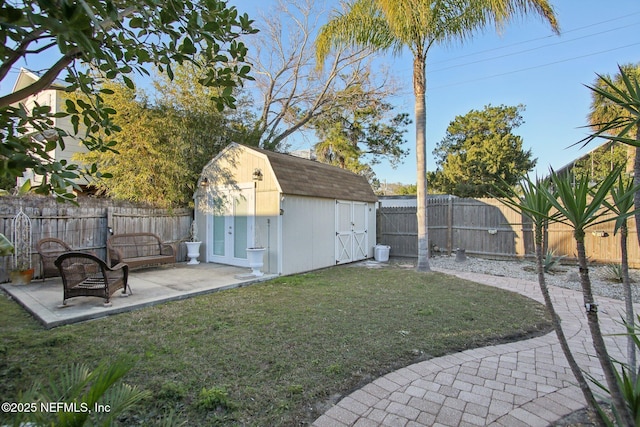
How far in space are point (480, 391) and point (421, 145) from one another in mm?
6576

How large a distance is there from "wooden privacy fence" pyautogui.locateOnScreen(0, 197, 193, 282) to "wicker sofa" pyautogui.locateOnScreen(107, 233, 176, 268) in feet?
0.93

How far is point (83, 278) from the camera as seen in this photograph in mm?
4969

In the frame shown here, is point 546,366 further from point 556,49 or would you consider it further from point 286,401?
point 556,49

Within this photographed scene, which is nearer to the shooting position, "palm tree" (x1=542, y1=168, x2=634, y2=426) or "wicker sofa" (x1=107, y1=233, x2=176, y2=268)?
"palm tree" (x1=542, y1=168, x2=634, y2=426)

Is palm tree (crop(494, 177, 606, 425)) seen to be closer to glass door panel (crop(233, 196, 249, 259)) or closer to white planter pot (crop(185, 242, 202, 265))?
glass door panel (crop(233, 196, 249, 259))

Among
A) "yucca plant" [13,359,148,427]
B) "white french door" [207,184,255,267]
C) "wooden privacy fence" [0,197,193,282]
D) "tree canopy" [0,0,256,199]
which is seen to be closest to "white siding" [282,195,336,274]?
"white french door" [207,184,255,267]

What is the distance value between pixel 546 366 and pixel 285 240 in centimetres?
566

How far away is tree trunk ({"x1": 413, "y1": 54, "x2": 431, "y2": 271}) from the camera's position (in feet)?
26.5

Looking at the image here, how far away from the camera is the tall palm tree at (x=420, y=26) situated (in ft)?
23.8

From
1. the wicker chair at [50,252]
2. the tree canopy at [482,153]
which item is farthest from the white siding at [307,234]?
the tree canopy at [482,153]

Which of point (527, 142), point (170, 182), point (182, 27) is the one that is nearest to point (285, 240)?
point (170, 182)

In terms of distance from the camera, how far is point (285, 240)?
308 inches

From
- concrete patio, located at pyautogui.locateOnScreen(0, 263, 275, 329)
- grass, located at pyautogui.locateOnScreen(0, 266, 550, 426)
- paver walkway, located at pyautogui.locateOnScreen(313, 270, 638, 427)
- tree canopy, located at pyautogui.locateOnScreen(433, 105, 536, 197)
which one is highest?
tree canopy, located at pyautogui.locateOnScreen(433, 105, 536, 197)

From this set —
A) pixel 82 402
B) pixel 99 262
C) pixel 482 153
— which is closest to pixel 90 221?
pixel 99 262
